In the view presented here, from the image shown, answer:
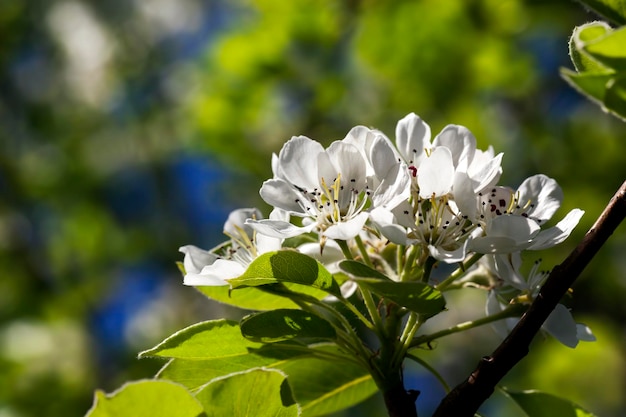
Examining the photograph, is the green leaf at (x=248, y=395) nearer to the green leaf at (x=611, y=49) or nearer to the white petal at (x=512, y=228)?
the white petal at (x=512, y=228)

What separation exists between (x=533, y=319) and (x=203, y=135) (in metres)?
3.49

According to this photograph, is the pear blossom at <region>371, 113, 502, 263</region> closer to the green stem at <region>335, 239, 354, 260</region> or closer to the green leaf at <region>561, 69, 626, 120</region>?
the green stem at <region>335, 239, 354, 260</region>

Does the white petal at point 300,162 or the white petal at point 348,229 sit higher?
the white petal at point 300,162

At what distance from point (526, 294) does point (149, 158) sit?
207 inches

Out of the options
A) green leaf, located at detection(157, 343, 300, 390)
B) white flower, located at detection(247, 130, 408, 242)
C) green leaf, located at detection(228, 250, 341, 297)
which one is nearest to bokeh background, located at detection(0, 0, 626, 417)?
white flower, located at detection(247, 130, 408, 242)

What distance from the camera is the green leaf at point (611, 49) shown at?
2.67 feet

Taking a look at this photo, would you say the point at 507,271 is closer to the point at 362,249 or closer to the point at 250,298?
the point at 362,249

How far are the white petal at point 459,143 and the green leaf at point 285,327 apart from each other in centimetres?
32

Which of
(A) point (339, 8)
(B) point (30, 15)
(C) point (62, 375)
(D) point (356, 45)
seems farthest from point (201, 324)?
(B) point (30, 15)

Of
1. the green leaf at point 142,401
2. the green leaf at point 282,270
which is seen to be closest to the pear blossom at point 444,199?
the green leaf at point 282,270

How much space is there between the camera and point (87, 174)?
19.6 ft

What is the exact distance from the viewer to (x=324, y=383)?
1342 millimetres

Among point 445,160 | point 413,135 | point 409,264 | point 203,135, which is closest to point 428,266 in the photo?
point 409,264

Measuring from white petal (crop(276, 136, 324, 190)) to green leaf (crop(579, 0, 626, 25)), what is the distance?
1.40 feet
